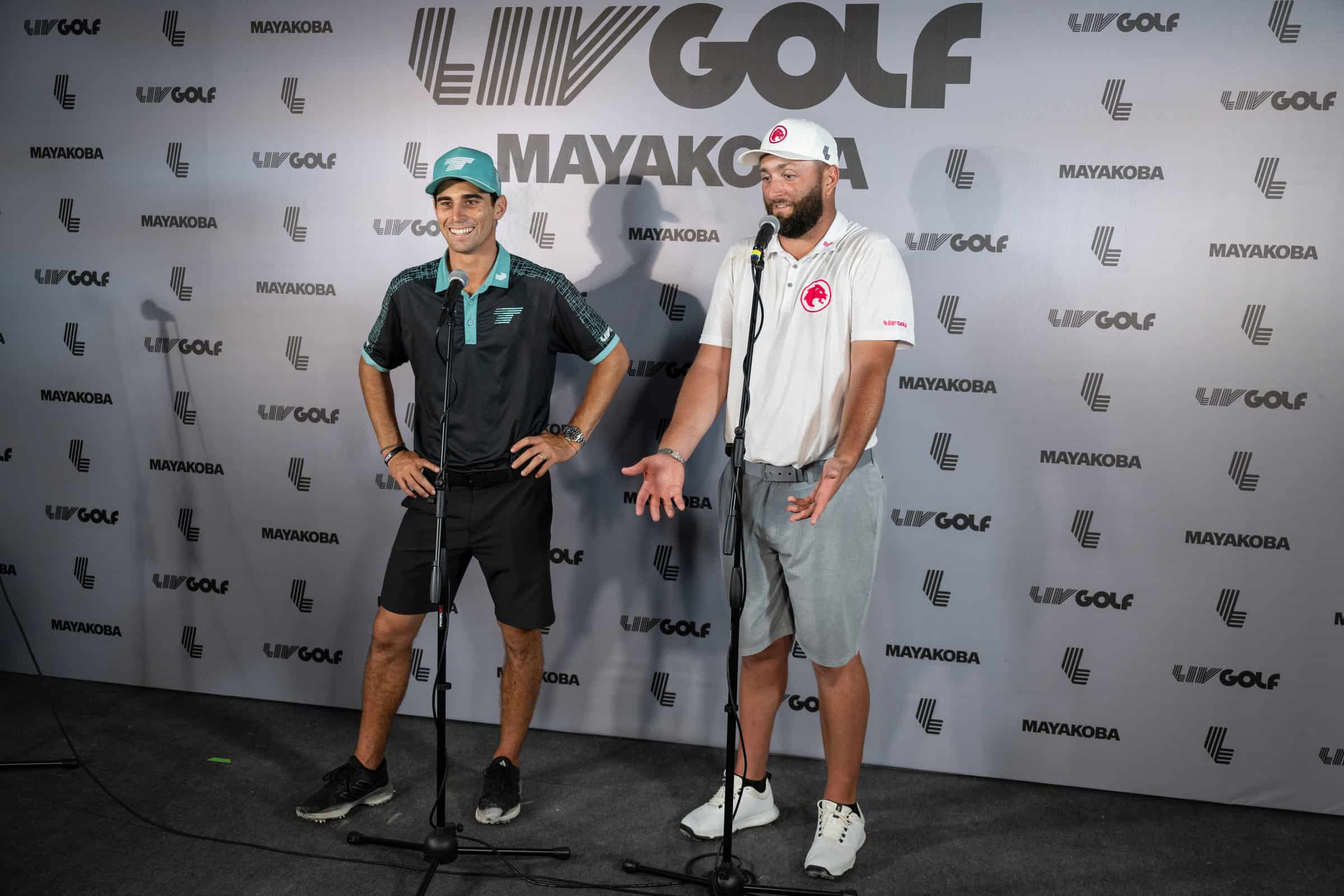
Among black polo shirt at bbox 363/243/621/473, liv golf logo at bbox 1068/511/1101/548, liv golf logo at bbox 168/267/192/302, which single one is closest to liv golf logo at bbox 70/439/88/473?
liv golf logo at bbox 168/267/192/302

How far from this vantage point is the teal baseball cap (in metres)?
2.49

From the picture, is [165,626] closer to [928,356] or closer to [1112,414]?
[928,356]

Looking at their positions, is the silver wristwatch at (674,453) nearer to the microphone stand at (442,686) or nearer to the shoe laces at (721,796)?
the microphone stand at (442,686)

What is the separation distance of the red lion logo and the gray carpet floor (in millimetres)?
1555

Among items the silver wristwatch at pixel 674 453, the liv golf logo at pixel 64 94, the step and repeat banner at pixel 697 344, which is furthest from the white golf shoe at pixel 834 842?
the liv golf logo at pixel 64 94

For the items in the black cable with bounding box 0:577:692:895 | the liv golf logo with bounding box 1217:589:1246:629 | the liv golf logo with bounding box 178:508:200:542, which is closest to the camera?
the black cable with bounding box 0:577:692:895

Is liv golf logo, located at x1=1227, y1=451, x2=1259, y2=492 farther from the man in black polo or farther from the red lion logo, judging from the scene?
the man in black polo

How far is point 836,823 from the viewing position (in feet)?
8.41

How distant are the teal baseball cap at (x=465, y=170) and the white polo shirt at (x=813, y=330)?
0.77 m

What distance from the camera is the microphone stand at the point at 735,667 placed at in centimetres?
205

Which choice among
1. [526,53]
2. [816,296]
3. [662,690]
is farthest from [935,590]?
[526,53]

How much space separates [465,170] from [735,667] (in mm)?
1512

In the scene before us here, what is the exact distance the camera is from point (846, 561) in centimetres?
244

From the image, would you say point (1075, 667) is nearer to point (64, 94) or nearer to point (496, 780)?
point (496, 780)
